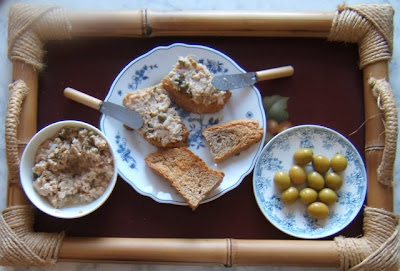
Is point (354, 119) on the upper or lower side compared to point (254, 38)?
lower

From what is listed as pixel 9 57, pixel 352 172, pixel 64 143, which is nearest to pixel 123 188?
pixel 64 143

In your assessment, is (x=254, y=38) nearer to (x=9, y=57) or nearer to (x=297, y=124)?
(x=297, y=124)

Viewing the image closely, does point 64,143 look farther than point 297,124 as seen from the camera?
No

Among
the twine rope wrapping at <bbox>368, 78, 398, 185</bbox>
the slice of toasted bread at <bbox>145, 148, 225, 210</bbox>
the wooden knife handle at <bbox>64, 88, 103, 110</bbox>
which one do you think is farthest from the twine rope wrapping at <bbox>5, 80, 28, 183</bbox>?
the twine rope wrapping at <bbox>368, 78, 398, 185</bbox>

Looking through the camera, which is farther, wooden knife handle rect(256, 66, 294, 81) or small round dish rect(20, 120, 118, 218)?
wooden knife handle rect(256, 66, 294, 81)

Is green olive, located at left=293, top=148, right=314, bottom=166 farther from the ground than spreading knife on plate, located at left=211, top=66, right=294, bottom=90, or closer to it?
closer to it

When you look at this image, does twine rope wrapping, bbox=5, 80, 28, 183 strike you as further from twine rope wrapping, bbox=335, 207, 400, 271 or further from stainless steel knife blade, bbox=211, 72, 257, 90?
twine rope wrapping, bbox=335, 207, 400, 271

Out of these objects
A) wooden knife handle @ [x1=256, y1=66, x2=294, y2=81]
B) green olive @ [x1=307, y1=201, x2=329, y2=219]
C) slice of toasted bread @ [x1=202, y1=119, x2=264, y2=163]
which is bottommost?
green olive @ [x1=307, y1=201, x2=329, y2=219]
